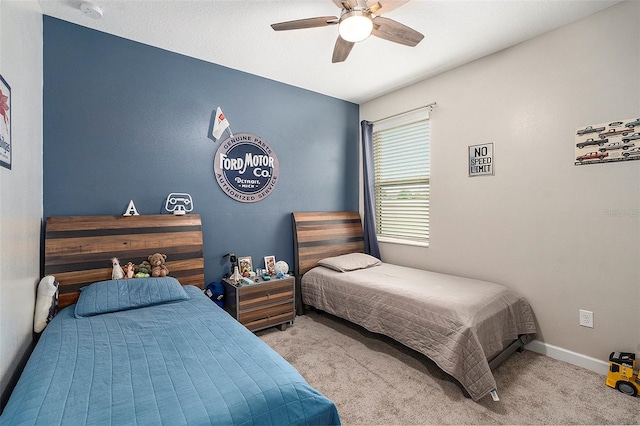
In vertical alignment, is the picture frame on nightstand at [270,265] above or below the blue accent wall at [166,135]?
below

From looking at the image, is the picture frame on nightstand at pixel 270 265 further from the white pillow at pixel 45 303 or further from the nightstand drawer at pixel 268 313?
the white pillow at pixel 45 303

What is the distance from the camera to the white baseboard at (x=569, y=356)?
2.18m

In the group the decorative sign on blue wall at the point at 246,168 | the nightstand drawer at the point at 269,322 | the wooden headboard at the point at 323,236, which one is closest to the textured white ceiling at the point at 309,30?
the decorative sign on blue wall at the point at 246,168

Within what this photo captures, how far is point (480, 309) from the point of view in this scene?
211 cm

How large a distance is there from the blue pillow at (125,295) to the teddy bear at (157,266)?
0.54ft

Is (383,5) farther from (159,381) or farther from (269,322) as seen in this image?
(269,322)

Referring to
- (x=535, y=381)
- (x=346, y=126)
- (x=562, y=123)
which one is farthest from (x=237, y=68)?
(x=535, y=381)

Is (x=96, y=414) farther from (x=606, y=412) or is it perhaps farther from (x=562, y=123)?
(x=562, y=123)

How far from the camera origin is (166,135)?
270 centimetres

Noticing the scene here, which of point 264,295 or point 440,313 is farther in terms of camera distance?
point 264,295

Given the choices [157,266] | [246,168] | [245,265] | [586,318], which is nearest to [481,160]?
[586,318]

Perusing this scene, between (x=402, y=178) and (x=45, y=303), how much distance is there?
3440 mm

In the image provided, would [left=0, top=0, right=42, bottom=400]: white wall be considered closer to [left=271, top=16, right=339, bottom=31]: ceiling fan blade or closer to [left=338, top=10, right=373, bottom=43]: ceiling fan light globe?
[left=271, top=16, right=339, bottom=31]: ceiling fan blade

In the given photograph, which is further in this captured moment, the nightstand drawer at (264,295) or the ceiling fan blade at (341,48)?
the nightstand drawer at (264,295)
